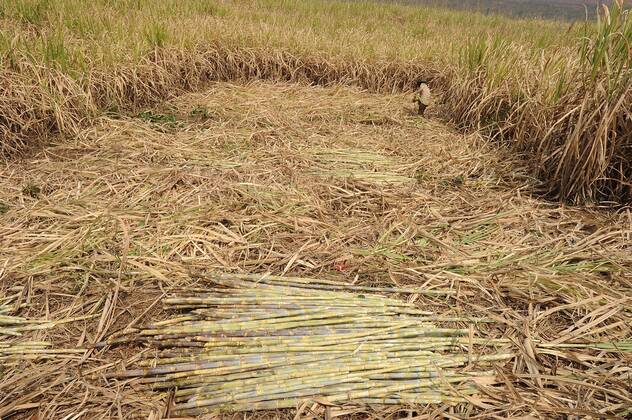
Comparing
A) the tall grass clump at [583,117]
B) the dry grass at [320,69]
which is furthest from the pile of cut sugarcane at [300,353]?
the dry grass at [320,69]

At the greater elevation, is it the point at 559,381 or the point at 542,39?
the point at 542,39

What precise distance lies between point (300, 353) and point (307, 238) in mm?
→ 720

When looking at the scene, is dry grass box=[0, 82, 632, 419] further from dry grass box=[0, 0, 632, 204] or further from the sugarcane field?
dry grass box=[0, 0, 632, 204]

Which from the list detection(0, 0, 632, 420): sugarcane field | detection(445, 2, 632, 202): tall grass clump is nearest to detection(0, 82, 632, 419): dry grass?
detection(0, 0, 632, 420): sugarcane field

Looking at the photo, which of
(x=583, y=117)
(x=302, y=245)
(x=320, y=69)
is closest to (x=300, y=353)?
(x=302, y=245)

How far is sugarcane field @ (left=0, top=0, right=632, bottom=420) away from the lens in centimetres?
129

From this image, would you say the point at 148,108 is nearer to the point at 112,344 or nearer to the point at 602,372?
the point at 112,344

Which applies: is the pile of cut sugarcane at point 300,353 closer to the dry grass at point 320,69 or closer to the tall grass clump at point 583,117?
the tall grass clump at point 583,117

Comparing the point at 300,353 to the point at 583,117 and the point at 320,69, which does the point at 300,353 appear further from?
the point at 320,69

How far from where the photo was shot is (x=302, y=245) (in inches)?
75.8

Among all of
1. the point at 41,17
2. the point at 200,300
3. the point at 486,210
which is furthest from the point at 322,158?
the point at 41,17

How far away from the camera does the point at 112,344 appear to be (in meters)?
1.43

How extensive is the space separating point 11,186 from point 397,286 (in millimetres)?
2230

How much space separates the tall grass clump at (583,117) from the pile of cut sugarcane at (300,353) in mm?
1465
